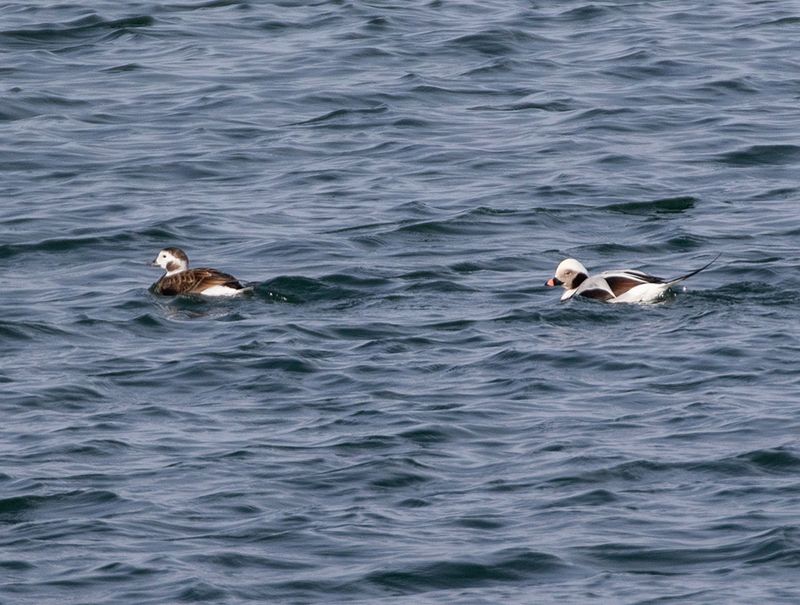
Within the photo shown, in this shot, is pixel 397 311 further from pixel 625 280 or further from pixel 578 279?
pixel 625 280

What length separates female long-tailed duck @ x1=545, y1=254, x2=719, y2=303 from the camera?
637 inches

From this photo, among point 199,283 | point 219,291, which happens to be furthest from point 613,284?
point 199,283

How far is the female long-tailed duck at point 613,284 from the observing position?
16188 mm

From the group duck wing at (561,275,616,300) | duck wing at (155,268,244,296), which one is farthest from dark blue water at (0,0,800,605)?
duck wing at (155,268,244,296)

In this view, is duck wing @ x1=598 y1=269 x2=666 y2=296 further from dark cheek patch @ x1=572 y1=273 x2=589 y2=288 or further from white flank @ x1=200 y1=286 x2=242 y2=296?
white flank @ x1=200 y1=286 x2=242 y2=296

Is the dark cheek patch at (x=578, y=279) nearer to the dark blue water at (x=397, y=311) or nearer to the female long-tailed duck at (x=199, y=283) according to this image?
the dark blue water at (x=397, y=311)

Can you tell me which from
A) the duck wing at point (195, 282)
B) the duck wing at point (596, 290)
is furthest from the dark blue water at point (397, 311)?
the duck wing at point (195, 282)

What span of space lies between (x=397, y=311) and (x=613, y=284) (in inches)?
68.5

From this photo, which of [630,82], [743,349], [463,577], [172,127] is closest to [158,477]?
[463,577]

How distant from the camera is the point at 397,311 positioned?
16484 millimetres

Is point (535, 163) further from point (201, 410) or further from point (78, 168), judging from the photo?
point (201, 410)

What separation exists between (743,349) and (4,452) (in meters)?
5.48

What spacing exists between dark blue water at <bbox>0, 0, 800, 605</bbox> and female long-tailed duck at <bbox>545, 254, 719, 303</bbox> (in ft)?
0.44

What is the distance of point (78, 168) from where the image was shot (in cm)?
2212
